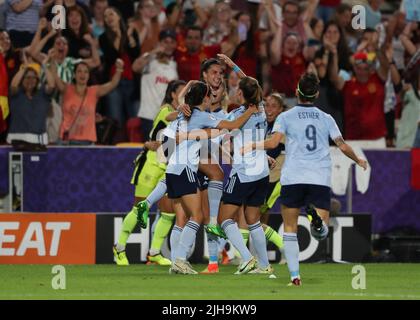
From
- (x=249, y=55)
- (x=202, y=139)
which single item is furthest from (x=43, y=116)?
(x=202, y=139)

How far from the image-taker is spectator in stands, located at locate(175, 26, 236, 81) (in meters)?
19.6

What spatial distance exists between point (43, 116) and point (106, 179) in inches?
53.7

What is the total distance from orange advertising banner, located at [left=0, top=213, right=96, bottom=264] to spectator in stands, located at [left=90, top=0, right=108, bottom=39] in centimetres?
423

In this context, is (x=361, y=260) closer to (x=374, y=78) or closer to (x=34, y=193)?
(x=374, y=78)

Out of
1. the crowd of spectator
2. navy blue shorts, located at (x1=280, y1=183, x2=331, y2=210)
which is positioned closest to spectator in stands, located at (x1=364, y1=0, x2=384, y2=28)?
the crowd of spectator

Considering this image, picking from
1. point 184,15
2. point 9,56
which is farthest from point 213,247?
point 184,15

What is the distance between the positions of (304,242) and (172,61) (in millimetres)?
3911

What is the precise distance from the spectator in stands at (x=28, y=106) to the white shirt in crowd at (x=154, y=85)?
1.51 m

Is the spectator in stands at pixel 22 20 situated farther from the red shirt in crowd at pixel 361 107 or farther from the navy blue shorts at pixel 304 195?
the navy blue shorts at pixel 304 195

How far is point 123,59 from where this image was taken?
64.6ft

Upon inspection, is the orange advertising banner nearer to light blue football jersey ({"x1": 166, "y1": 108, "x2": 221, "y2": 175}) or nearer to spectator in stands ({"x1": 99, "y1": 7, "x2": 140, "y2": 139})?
light blue football jersey ({"x1": 166, "y1": 108, "x2": 221, "y2": 175})

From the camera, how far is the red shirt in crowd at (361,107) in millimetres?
20016

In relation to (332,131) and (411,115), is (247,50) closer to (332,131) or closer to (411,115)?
(411,115)

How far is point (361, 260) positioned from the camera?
17750 mm
